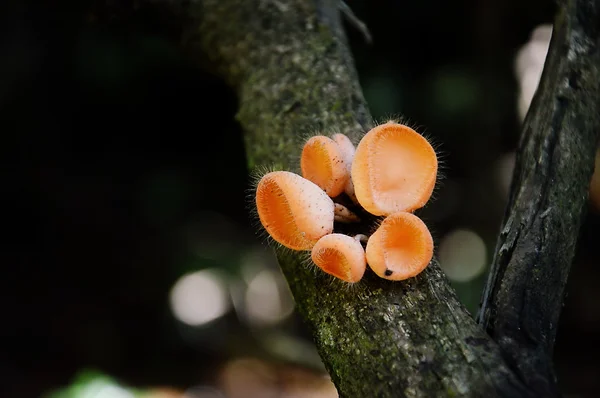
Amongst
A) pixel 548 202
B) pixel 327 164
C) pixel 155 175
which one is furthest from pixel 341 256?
pixel 155 175

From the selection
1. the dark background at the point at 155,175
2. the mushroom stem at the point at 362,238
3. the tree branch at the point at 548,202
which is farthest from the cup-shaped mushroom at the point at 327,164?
the dark background at the point at 155,175

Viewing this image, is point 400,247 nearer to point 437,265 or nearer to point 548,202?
point 437,265

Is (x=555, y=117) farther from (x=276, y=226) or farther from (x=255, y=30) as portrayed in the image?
(x=255, y=30)

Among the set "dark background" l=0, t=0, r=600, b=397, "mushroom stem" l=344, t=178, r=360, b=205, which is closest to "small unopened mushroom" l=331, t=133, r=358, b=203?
"mushroom stem" l=344, t=178, r=360, b=205

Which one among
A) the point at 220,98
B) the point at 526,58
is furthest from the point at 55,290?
the point at 526,58

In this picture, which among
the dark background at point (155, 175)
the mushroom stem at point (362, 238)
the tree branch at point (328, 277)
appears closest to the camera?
the tree branch at point (328, 277)

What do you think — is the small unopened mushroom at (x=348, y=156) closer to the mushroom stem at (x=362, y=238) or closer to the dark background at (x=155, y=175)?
the mushroom stem at (x=362, y=238)
